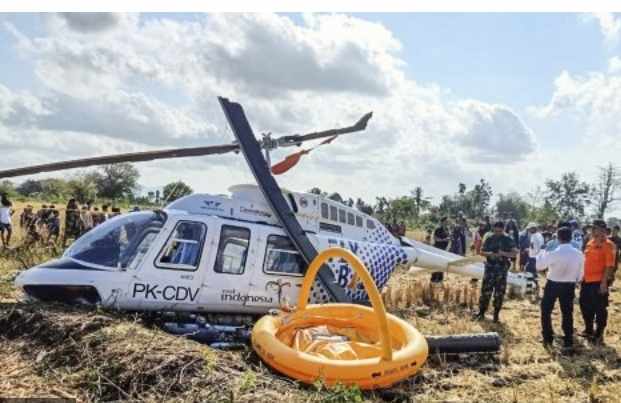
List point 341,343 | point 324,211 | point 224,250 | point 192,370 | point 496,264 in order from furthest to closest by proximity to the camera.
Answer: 1. point 496,264
2. point 324,211
3. point 224,250
4. point 341,343
5. point 192,370

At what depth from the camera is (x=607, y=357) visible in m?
7.44

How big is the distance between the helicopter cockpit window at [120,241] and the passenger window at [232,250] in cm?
88

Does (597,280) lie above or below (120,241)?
below

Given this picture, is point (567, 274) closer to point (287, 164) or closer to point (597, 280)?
point (597, 280)

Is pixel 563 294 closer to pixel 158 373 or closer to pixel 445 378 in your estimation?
pixel 445 378

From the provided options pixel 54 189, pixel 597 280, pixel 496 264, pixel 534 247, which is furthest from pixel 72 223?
pixel 54 189

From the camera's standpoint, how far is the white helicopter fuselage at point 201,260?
6625mm

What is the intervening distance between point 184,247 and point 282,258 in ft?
4.93

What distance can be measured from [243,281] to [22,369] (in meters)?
3.23

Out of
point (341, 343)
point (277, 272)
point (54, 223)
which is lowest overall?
point (341, 343)

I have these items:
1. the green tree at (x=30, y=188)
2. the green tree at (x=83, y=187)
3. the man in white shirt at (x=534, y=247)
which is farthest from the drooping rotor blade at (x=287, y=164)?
the green tree at (x=30, y=188)

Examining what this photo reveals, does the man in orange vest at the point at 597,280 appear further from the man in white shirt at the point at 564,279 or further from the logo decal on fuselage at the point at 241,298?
the logo decal on fuselage at the point at 241,298

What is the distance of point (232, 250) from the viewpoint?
743cm

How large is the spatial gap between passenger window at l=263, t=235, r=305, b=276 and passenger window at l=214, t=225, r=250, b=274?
365mm
